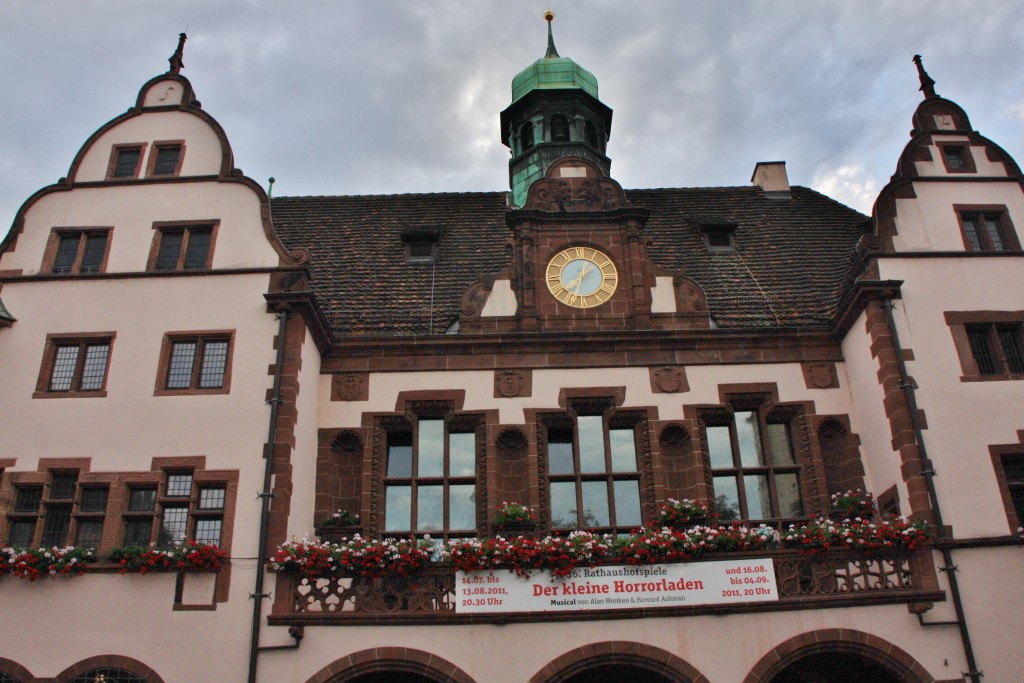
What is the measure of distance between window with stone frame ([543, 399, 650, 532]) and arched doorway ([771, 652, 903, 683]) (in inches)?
131

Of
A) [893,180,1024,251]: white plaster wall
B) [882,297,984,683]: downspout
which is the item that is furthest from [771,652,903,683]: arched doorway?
[893,180,1024,251]: white plaster wall

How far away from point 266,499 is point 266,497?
35 mm

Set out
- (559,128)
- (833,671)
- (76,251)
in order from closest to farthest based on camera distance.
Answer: (833,671), (76,251), (559,128)

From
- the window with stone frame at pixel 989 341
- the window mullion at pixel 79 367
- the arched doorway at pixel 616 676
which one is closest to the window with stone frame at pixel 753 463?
the arched doorway at pixel 616 676

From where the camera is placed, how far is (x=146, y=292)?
627 inches

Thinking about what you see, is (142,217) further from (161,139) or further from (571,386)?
(571,386)

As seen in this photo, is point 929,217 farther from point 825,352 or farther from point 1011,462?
point 1011,462

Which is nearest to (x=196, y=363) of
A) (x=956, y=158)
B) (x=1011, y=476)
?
(x=1011, y=476)

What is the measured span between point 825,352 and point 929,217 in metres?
2.95

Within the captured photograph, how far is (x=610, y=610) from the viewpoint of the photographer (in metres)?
13.5

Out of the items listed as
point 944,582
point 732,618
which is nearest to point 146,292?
point 732,618

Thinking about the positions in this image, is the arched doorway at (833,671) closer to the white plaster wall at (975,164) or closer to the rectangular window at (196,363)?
the white plaster wall at (975,164)


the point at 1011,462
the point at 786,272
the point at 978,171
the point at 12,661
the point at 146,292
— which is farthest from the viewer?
the point at 786,272

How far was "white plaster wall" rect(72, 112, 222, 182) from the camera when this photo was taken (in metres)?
17.4
